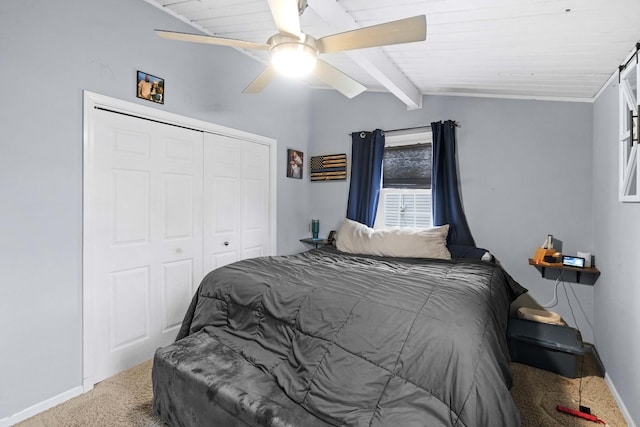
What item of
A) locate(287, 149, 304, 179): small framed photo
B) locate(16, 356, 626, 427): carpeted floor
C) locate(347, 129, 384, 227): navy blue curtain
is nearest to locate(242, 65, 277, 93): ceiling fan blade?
locate(287, 149, 304, 179): small framed photo

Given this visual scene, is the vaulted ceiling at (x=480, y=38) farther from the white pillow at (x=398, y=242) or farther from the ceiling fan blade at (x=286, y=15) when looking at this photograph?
the white pillow at (x=398, y=242)

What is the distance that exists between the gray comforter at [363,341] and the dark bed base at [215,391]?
17mm

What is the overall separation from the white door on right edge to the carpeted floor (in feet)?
3.81

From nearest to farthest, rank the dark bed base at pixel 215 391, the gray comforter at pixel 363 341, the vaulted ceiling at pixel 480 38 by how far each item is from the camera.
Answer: the gray comforter at pixel 363 341
the dark bed base at pixel 215 391
the vaulted ceiling at pixel 480 38

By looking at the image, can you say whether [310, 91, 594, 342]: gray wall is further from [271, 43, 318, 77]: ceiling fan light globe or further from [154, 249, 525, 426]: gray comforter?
[271, 43, 318, 77]: ceiling fan light globe

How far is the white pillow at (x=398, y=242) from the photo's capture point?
296 centimetres

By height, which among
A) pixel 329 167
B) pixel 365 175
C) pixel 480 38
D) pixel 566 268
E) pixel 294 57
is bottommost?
pixel 566 268

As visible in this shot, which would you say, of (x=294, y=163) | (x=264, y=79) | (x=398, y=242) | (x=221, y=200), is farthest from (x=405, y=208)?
(x=264, y=79)

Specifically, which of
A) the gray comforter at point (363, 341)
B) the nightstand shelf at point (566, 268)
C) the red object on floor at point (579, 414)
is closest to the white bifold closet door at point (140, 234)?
the gray comforter at point (363, 341)

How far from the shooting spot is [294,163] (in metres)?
4.06

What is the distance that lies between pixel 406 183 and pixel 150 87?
269cm

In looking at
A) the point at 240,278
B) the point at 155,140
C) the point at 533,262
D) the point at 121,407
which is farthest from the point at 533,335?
the point at 155,140

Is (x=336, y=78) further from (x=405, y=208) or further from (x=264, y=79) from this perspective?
(x=405, y=208)

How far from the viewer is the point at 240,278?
2098 mm
